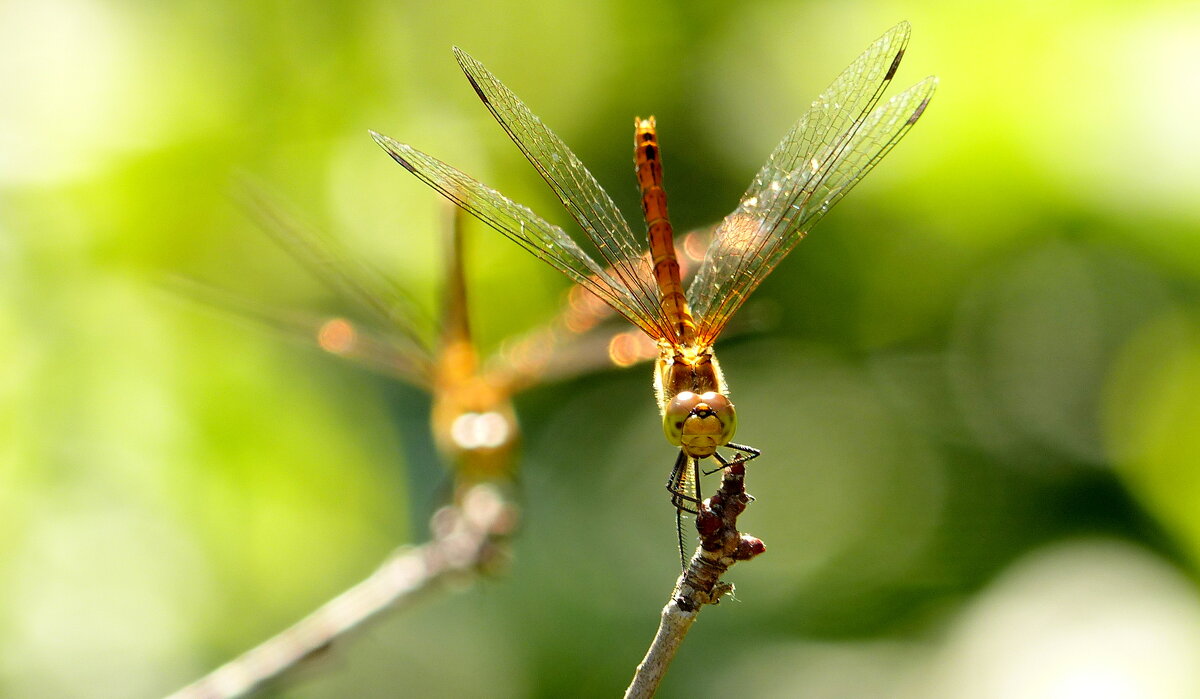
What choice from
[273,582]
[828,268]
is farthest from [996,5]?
[273,582]

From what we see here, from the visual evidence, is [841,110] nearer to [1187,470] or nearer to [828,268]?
[828,268]

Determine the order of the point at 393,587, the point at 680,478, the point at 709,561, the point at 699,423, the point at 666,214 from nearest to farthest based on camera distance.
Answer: the point at 709,561 < the point at 699,423 < the point at 680,478 < the point at 666,214 < the point at 393,587

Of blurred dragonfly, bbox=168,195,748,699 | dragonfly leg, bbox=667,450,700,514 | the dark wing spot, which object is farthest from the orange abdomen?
blurred dragonfly, bbox=168,195,748,699

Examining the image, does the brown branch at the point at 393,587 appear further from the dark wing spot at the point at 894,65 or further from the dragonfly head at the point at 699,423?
the dark wing spot at the point at 894,65

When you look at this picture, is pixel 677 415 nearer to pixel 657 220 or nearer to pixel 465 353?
pixel 657 220

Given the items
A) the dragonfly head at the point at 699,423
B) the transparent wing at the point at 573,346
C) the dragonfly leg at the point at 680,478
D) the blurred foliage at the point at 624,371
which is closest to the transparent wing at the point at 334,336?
the transparent wing at the point at 573,346

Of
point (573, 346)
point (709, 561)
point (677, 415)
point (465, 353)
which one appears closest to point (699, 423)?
point (677, 415)

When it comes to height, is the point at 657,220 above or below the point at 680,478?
above
